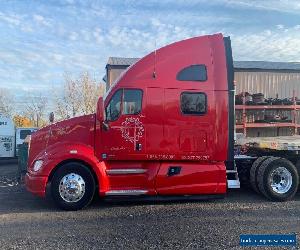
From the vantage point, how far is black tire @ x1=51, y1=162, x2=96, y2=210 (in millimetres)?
7477

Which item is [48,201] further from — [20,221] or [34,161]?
[20,221]

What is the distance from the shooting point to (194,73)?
25.8ft

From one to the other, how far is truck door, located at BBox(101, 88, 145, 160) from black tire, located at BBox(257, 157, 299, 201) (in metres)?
2.75

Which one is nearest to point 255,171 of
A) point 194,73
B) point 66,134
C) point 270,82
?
point 194,73

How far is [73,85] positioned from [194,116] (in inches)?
1257

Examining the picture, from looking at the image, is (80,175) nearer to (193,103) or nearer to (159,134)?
(159,134)

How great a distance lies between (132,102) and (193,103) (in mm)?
1281

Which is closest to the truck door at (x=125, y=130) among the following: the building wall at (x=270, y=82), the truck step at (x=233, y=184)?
the truck step at (x=233, y=184)

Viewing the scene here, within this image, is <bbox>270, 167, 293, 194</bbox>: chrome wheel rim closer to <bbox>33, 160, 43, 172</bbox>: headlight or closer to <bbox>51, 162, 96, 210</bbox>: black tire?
A: <bbox>51, 162, 96, 210</bbox>: black tire

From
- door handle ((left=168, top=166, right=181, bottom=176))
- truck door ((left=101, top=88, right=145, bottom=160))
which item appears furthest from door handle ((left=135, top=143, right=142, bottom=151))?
door handle ((left=168, top=166, right=181, bottom=176))

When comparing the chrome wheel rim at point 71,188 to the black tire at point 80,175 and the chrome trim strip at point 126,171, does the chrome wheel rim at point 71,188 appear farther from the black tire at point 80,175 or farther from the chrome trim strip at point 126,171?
the chrome trim strip at point 126,171

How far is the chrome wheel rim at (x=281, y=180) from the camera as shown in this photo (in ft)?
27.0

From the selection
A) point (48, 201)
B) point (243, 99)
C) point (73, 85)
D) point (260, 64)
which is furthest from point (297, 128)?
point (73, 85)

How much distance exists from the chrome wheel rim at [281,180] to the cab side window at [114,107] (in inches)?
145
